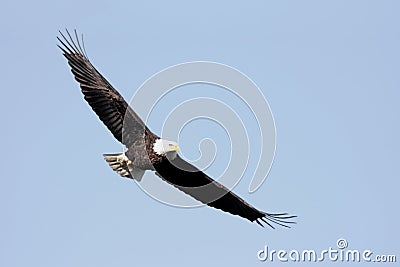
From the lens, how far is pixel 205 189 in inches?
544

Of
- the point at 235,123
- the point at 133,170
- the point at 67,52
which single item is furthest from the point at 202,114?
the point at 67,52

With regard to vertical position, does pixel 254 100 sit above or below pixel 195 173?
above

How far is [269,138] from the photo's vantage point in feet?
44.3

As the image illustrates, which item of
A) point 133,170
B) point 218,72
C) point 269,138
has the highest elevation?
point 218,72

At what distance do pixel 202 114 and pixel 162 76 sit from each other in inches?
34.9

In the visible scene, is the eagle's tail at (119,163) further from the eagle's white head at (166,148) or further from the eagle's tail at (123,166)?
the eagle's white head at (166,148)

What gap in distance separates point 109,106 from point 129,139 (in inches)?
22.4

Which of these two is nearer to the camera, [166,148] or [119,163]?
[166,148]

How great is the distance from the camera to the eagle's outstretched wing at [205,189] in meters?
13.3

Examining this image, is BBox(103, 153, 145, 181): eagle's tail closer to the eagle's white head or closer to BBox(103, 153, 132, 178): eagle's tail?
BBox(103, 153, 132, 178): eagle's tail

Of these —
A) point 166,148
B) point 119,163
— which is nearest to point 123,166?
point 119,163

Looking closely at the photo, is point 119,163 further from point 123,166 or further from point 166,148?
point 166,148

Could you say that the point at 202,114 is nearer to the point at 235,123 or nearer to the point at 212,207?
the point at 235,123

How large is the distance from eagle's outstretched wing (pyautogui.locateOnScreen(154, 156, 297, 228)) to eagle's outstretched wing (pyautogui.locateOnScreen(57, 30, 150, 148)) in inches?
24.6
